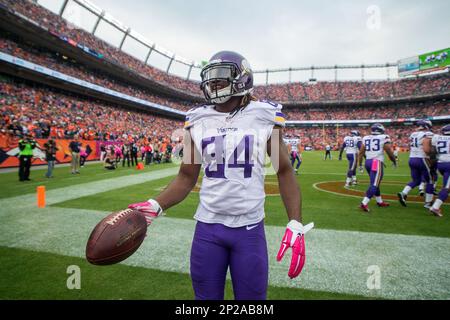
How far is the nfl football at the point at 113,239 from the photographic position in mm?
1680

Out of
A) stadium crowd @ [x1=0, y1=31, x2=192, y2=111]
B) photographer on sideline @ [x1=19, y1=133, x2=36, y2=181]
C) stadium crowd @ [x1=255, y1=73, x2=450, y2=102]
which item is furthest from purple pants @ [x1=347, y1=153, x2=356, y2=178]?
stadium crowd @ [x1=255, y1=73, x2=450, y2=102]

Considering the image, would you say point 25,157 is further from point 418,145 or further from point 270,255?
point 418,145

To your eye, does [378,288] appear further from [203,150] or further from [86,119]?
[86,119]

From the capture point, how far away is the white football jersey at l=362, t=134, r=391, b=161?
273 inches

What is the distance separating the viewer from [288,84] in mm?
61938

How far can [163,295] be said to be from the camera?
9.39ft

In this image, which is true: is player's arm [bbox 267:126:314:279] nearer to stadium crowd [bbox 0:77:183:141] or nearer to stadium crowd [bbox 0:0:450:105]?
stadium crowd [bbox 0:77:183:141]

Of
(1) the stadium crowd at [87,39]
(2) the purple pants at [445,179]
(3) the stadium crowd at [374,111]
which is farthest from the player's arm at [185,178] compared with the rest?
(3) the stadium crowd at [374,111]

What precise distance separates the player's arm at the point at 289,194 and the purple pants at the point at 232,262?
0.68 ft

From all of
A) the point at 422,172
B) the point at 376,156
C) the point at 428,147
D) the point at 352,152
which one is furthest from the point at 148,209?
the point at 352,152

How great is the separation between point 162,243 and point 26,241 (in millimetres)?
2320

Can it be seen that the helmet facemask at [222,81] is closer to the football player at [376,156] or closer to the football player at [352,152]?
the football player at [376,156]

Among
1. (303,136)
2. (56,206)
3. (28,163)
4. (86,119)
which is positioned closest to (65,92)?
(86,119)

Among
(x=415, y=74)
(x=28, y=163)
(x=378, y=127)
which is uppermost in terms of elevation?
(x=415, y=74)
